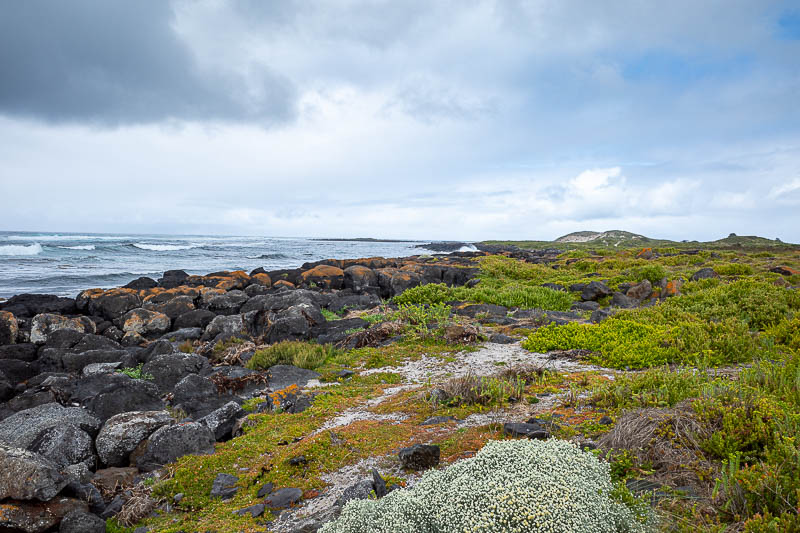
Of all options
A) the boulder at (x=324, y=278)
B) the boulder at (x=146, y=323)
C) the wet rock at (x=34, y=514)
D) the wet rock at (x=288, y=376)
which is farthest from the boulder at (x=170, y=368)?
the boulder at (x=324, y=278)

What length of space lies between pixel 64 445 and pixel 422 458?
5543 millimetres

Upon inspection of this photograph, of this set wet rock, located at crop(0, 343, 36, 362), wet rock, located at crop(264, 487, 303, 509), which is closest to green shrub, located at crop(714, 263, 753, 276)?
wet rock, located at crop(264, 487, 303, 509)

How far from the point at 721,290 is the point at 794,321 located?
3.99 meters

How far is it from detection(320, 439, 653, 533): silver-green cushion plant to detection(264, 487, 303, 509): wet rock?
1.46 meters

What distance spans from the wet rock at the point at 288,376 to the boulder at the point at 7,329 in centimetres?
1024

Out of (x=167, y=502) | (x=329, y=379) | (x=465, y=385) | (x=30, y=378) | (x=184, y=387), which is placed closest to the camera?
(x=167, y=502)

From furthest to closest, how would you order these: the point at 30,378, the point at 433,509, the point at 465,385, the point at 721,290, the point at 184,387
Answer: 1. the point at 721,290
2. the point at 30,378
3. the point at 184,387
4. the point at 465,385
5. the point at 433,509

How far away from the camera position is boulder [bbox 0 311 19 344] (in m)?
13.8

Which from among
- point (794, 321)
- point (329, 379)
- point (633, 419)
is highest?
point (794, 321)

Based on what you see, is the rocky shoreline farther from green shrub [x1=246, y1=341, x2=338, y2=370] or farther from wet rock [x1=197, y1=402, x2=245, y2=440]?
green shrub [x1=246, y1=341, x2=338, y2=370]

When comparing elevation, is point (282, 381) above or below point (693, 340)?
below

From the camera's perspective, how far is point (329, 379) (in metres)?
9.67

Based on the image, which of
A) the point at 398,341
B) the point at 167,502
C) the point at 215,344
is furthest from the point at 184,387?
the point at 398,341

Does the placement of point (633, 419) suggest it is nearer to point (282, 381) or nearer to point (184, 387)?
point (282, 381)
